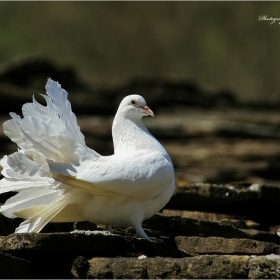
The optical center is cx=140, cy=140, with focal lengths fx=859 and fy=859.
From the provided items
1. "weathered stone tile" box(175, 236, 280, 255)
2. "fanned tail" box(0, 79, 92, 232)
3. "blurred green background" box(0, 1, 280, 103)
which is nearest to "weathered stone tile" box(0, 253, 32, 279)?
"fanned tail" box(0, 79, 92, 232)

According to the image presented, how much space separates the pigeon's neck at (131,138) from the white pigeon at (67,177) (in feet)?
0.72

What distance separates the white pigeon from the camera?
6.38m

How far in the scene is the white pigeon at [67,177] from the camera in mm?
6375

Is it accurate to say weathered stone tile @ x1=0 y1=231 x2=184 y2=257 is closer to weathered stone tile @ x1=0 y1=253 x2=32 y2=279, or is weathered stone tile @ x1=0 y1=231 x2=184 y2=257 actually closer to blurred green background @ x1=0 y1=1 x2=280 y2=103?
weathered stone tile @ x1=0 y1=253 x2=32 y2=279

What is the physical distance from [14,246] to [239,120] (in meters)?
11.7

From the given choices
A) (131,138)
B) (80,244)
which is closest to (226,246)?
(131,138)

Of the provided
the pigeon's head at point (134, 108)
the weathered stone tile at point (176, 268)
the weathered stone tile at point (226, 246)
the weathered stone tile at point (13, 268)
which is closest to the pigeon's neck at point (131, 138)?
the pigeon's head at point (134, 108)

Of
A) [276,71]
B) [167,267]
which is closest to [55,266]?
[167,267]

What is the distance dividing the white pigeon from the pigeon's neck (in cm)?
22

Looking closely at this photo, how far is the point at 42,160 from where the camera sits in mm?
6539

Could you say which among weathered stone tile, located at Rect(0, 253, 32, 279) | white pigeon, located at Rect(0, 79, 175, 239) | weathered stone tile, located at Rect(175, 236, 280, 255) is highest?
white pigeon, located at Rect(0, 79, 175, 239)

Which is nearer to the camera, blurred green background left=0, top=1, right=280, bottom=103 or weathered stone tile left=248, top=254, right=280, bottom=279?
weathered stone tile left=248, top=254, right=280, bottom=279

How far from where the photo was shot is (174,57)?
79.7ft

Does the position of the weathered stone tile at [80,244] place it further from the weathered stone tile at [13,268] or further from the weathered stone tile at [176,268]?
the weathered stone tile at [176,268]
